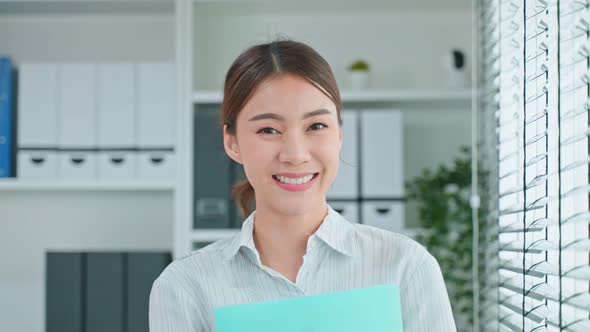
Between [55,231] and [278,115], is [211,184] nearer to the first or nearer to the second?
[55,231]

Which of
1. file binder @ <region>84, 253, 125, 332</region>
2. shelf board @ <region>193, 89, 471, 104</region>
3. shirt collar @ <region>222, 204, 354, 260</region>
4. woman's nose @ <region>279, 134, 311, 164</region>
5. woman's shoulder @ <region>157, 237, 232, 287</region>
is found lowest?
file binder @ <region>84, 253, 125, 332</region>

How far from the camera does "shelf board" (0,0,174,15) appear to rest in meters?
2.22

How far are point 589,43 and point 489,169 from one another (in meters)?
1.00

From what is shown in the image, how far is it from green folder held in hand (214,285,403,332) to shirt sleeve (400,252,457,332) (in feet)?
0.24

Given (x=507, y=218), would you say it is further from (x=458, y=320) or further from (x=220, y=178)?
(x=220, y=178)

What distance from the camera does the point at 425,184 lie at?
83.7 inches

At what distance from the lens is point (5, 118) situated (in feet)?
7.11

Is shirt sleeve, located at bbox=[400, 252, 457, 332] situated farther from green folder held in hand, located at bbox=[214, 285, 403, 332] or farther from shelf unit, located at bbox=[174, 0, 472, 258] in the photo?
Answer: shelf unit, located at bbox=[174, 0, 472, 258]

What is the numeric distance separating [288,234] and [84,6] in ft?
4.89

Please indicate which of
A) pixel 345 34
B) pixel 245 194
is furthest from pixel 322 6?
pixel 245 194

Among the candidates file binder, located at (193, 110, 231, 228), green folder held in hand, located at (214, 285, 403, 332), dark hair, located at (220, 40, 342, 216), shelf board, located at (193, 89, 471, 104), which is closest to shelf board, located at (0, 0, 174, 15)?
shelf board, located at (193, 89, 471, 104)

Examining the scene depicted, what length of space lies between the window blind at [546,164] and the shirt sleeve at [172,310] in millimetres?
525

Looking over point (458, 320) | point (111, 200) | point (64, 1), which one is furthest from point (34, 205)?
point (458, 320)

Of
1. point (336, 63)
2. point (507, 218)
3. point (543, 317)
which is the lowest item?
point (543, 317)
